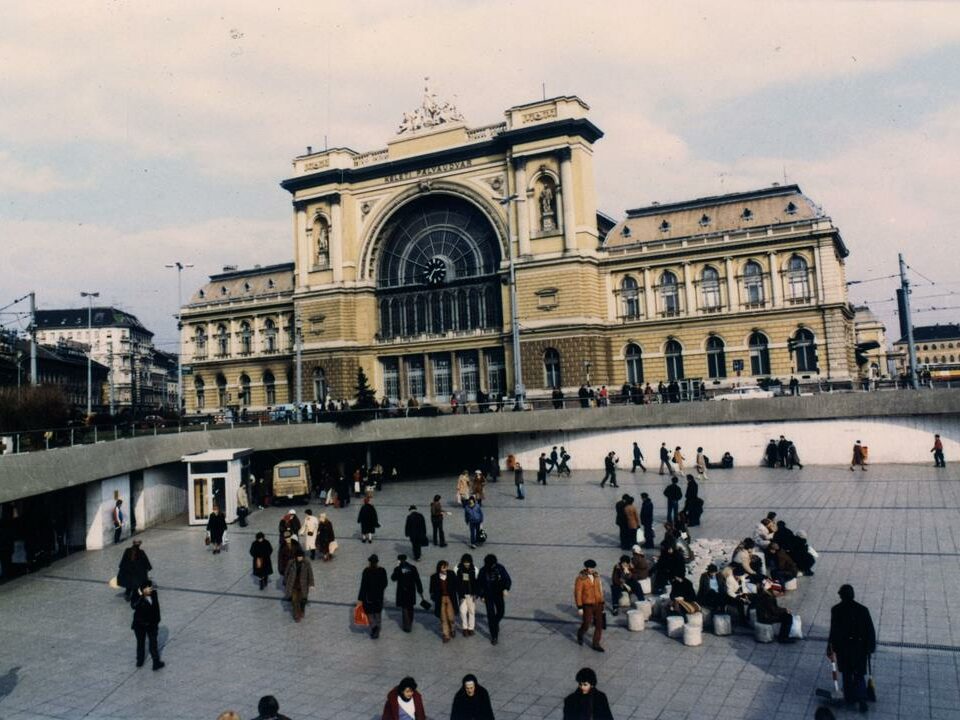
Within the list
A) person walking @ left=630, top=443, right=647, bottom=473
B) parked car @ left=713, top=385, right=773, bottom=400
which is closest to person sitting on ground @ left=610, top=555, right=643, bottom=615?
person walking @ left=630, top=443, right=647, bottom=473

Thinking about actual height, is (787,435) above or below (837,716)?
above

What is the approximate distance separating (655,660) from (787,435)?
1086 inches

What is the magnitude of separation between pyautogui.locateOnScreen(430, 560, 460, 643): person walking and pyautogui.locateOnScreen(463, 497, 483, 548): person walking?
24.6 ft

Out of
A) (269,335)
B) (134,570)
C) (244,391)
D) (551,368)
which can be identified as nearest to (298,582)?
(134,570)

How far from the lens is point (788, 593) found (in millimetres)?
16234

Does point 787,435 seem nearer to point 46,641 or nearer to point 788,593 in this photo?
point 788,593

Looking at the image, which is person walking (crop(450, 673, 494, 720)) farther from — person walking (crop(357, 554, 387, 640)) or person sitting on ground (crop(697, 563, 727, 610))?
person sitting on ground (crop(697, 563, 727, 610))

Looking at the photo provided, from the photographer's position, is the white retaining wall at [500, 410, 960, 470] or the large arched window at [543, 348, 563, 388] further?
the large arched window at [543, 348, 563, 388]

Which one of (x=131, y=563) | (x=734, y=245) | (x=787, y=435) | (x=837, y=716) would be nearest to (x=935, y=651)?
(x=837, y=716)

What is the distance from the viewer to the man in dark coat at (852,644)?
10.7 metres

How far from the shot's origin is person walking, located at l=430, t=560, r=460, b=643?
14.7m

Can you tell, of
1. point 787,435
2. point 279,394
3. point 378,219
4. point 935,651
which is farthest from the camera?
point 279,394

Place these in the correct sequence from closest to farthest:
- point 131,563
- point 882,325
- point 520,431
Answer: point 131,563, point 520,431, point 882,325

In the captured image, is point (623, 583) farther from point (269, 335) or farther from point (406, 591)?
point (269, 335)
